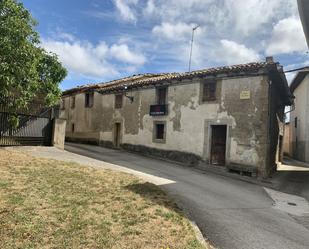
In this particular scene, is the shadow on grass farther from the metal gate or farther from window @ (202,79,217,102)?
the metal gate

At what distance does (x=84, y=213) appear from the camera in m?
6.51

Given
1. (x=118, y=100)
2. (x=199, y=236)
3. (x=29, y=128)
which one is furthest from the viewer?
(x=118, y=100)

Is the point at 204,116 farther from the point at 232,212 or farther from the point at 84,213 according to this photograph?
the point at 84,213

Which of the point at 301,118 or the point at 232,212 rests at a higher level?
the point at 301,118

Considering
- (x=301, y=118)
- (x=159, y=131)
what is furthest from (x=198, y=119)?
(x=301, y=118)

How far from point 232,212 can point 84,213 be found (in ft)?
12.1

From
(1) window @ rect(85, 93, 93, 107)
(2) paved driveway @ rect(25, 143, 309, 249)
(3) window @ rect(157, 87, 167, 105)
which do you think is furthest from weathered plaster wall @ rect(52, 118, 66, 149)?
(1) window @ rect(85, 93, 93, 107)

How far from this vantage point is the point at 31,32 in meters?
9.70

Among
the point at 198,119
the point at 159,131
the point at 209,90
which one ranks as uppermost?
the point at 209,90

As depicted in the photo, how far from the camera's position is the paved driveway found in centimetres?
596

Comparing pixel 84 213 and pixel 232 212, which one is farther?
pixel 232 212

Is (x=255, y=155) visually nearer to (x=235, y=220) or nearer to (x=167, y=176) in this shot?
(x=167, y=176)

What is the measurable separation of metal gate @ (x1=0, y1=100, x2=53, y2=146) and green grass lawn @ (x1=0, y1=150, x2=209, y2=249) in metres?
5.29

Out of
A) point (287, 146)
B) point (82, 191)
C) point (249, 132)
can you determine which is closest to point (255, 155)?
point (249, 132)
